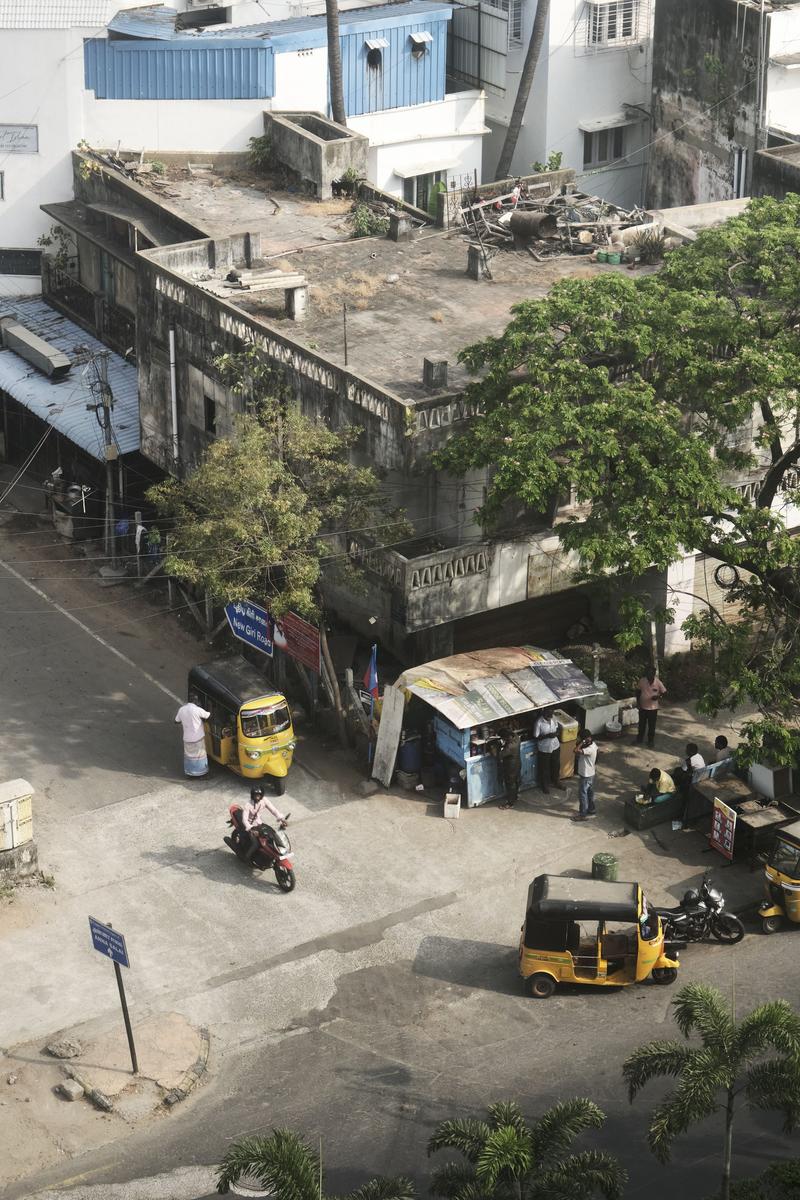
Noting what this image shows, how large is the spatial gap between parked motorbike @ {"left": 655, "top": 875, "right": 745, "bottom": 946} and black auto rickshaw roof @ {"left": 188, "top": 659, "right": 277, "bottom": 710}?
8.47m

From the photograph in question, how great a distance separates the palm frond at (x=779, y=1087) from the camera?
22094 millimetres

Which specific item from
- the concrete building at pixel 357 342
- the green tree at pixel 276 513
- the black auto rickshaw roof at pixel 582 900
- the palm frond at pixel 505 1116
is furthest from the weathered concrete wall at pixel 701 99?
the palm frond at pixel 505 1116

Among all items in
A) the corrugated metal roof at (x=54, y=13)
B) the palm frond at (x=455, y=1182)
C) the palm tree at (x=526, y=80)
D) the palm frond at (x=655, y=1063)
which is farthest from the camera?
the palm tree at (x=526, y=80)

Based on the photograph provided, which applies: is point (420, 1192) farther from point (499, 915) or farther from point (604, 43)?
point (604, 43)

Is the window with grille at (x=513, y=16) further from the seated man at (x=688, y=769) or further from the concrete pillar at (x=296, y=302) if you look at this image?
the seated man at (x=688, y=769)

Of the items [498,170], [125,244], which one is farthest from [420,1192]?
[498,170]

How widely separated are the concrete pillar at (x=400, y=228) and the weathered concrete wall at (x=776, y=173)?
907cm

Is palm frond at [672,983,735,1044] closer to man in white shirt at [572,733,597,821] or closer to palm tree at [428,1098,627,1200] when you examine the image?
palm tree at [428,1098,627,1200]

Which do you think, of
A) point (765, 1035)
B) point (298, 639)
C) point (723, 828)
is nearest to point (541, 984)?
point (723, 828)

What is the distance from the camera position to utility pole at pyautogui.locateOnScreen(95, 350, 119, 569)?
40.4m

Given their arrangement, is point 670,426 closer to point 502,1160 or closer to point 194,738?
point 194,738

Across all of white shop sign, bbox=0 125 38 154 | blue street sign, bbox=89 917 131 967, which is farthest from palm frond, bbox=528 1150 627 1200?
white shop sign, bbox=0 125 38 154

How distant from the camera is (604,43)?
54438 mm

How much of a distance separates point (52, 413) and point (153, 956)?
57.0 feet
